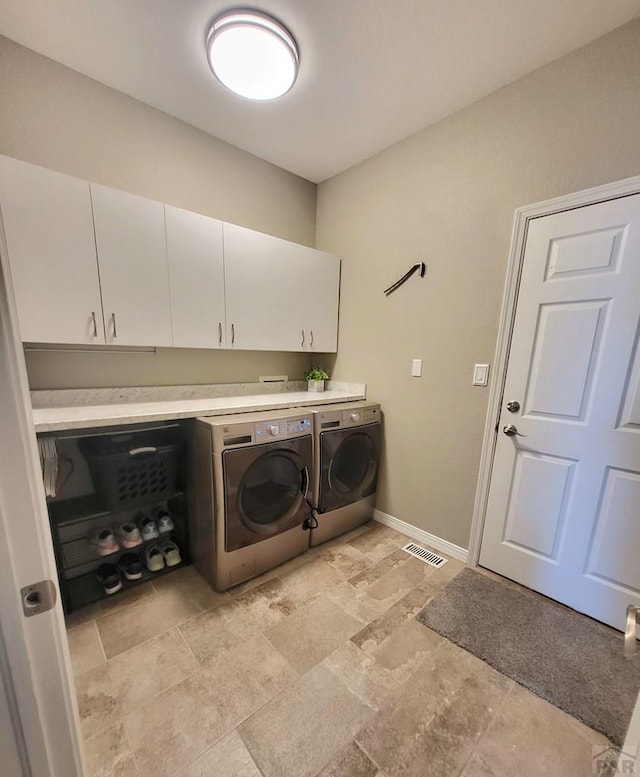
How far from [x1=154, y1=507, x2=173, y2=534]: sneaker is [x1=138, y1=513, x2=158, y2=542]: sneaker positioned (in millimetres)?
27

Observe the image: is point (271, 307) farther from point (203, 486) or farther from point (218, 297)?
point (203, 486)

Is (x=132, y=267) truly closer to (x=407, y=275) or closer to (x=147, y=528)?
(x=147, y=528)

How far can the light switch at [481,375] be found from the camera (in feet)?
6.01

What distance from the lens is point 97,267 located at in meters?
1.58

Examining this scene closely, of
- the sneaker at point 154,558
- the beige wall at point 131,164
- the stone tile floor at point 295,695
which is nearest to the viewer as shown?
the stone tile floor at point 295,695

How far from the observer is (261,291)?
2.19 metres

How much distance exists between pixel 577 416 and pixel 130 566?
251cm

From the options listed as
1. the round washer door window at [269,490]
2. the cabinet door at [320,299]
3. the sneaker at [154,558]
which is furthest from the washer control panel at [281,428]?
the sneaker at [154,558]

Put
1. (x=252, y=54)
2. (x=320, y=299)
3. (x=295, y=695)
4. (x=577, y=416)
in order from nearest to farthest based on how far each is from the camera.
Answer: (x=295, y=695) → (x=252, y=54) → (x=577, y=416) → (x=320, y=299)

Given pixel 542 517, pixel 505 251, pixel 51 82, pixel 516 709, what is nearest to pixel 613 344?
pixel 505 251

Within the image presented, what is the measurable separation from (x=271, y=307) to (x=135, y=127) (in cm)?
127

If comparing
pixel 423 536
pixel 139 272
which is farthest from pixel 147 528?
pixel 423 536

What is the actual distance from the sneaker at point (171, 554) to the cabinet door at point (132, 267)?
1227mm

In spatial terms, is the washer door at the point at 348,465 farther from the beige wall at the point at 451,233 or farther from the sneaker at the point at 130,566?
the sneaker at the point at 130,566
